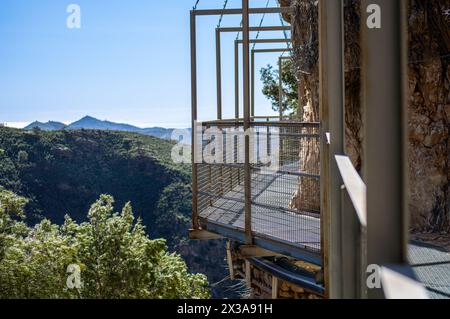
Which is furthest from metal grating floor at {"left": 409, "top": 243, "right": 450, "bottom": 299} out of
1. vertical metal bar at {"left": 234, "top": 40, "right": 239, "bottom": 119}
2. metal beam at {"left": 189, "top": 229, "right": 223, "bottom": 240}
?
vertical metal bar at {"left": 234, "top": 40, "right": 239, "bottom": 119}

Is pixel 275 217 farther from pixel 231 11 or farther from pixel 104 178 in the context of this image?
pixel 104 178

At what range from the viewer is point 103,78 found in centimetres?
3127

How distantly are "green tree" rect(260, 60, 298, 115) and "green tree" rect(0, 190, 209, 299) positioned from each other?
6.43 meters

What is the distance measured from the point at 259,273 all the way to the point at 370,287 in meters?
5.26

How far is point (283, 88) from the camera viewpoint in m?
17.2

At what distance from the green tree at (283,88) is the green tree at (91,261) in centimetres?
643

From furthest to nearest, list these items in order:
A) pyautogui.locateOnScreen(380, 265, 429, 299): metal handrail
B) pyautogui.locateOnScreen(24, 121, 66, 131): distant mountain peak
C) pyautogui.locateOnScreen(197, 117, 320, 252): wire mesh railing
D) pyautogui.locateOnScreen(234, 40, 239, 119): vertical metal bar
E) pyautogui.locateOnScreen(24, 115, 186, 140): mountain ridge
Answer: pyautogui.locateOnScreen(24, 115, 186, 140): mountain ridge, pyautogui.locateOnScreen(24, 121, 66, 131): distant mountain peak, pyautogui.locateOnScreen(234, 40, 239, 119): vertical metal bar, pyautogui.locateOnScreen(197, 117, 320, 252): wire mesh railing, pyautogui.locateOnScreen(380, 265, 429, 299): metal handrail

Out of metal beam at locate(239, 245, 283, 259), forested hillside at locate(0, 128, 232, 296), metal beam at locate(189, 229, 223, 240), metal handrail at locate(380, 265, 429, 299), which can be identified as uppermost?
metal handrail at locate(380, 265, 429, 299)

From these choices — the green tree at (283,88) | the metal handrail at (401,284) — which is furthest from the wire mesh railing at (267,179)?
the green tree at (283,88)

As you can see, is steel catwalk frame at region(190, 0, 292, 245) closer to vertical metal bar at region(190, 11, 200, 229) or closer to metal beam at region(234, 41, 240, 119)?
vertical metal bar at region(190, 11, 200, 229)

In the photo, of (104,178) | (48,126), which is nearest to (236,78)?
(104,178)

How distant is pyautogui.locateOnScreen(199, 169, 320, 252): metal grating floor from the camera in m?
4.63

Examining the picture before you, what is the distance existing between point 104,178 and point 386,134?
3155cm

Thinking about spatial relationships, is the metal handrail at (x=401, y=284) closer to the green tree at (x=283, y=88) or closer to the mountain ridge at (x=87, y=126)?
the green tree at (x=283, y=88)
